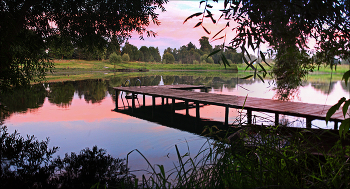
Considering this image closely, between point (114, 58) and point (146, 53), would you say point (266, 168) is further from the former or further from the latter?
point (146, 53)

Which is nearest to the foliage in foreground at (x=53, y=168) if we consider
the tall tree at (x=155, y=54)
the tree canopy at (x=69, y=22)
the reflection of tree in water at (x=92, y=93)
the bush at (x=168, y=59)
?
the tree canopy at (x=69, y=22)

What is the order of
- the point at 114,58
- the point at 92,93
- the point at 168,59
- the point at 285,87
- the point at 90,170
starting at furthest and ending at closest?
the point at 168,59 < the point at 114,58 < the point at 92,93 < the point at 285,87 < the point at 90,170

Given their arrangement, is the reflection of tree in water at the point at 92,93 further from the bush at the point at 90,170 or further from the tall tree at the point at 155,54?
the tall tree at the point at 155,54

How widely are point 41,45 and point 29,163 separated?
2589mm

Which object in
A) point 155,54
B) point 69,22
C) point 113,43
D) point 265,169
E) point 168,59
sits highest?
point 155,54

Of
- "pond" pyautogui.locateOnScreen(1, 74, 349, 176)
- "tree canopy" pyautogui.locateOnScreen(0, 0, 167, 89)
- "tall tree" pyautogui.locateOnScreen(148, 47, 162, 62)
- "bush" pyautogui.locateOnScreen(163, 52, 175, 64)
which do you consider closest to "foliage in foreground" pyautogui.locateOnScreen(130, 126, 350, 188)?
"pond" pyautogui.locateOnScreen(1, 74, 349, 176)

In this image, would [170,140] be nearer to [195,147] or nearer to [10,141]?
[195,147]

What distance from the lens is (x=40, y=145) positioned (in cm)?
559

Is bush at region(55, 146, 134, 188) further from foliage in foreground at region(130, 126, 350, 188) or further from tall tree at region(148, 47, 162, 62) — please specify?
tall tree at region(148, 47, 162, 62)

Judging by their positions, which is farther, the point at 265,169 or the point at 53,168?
the point at 53,168

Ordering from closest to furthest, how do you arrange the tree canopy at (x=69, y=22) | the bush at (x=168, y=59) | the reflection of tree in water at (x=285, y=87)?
the tree canopy at (x=69, y=22), the reflection of tree in water at (x=285, y=87), the bush at (x=168, y=59)

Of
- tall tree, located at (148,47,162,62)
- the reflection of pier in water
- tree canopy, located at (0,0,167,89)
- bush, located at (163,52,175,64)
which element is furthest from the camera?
tall tree, located at (148,47,162,62)

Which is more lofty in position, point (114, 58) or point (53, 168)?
point (114, 58)

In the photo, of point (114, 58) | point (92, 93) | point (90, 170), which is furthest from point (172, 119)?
point (114, 58)
